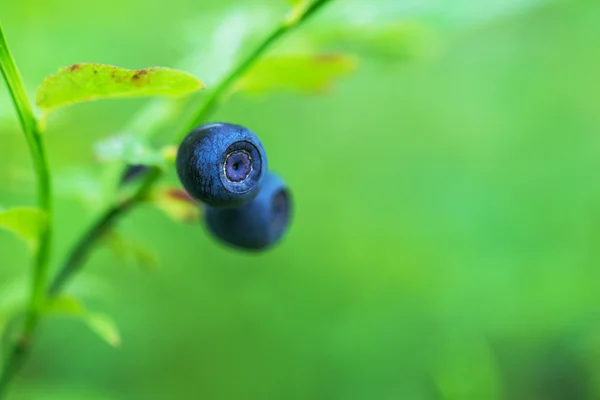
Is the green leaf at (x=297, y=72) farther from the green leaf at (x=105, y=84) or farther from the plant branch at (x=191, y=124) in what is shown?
the green leaf at (x=105, y=84)

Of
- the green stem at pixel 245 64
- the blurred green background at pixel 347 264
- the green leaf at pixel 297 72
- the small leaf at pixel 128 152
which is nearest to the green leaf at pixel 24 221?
the small leaf at pixel 128 152

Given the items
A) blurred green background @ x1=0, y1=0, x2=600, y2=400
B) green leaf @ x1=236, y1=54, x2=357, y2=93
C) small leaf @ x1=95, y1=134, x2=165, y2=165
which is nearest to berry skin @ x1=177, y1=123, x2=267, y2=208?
small leaf @ x1=95, y1=134, x2=165, y2=165

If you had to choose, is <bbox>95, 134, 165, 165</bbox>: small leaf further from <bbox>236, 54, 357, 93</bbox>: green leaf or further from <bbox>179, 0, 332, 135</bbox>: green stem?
<bbox>236, 54, 357, 93</bbox>: green leaf

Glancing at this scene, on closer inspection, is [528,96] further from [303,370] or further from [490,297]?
[303,370]

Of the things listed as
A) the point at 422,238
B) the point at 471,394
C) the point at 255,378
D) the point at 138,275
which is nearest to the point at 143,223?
the point at 138,275

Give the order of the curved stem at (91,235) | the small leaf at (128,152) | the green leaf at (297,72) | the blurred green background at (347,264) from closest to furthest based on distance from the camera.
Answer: the small leaf at (128,152)
the curved stem at (91,235)
the green leaf at (297,72)
the blurred green background at (347,264)

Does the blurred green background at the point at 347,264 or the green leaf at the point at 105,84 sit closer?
the green leaf at the point at 105,84
